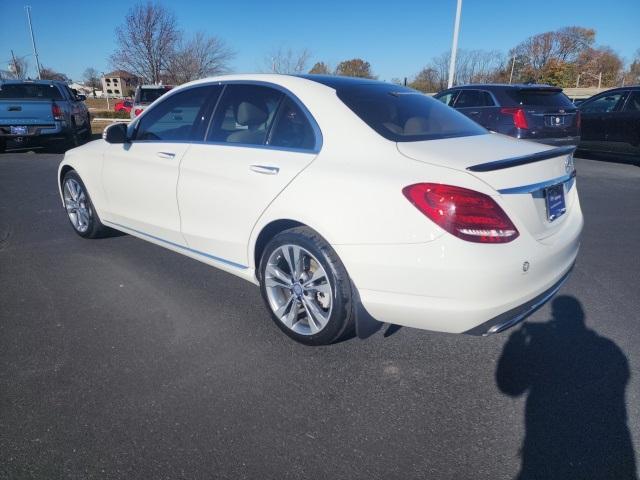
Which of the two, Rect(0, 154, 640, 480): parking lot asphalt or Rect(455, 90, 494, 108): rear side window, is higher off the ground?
Rect(455, 90, 494, 108): rear side window

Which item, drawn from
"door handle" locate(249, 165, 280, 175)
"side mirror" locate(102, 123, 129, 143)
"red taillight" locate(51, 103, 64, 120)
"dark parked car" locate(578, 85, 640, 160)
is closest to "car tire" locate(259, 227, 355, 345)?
"door handle" locate(249, 165, 280, 175)

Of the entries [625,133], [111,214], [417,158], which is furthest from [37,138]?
[625,133]

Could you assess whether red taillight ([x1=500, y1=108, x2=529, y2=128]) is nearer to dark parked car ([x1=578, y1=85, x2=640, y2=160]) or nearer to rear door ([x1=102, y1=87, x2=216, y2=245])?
dark parked car ([x1=578, y1=85, x2=640, y2=160])

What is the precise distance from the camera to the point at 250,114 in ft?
10.0

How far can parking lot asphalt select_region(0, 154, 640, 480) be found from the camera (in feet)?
6.18

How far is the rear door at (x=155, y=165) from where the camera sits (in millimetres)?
3393

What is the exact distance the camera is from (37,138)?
35.3 ft

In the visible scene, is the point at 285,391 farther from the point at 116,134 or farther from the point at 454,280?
the point at 116,134

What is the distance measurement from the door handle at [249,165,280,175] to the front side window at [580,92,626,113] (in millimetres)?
10169

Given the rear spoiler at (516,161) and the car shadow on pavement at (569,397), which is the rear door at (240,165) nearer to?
the rear spoiler at (516,161)

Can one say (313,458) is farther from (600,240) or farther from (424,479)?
(600,240)

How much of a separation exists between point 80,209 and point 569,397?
15.5 ft

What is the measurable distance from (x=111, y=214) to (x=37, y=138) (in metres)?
8.56

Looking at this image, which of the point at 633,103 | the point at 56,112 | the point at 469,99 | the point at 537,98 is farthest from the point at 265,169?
the point at 56,112
